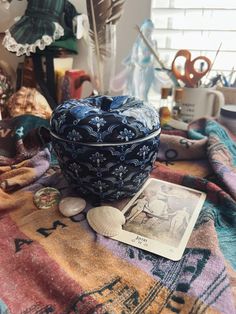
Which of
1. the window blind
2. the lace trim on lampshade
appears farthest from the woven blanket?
the window blind

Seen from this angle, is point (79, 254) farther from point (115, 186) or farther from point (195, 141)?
point (195, 141)

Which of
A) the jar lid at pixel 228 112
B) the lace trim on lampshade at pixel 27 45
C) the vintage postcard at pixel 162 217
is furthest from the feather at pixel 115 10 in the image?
the vintage postcard at pixel 162 217

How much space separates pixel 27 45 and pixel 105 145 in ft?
1.72

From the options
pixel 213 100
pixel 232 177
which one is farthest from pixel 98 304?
pixel 213 100

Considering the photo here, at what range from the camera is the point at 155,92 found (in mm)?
964

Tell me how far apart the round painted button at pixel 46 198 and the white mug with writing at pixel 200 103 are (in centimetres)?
47

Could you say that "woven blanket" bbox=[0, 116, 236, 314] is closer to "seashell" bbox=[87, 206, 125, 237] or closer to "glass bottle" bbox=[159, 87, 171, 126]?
"seashell" bbox=[87, 206, 125, 237]

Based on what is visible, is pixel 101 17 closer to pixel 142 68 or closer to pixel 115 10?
pixel 115 10

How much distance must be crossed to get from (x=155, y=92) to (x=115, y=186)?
57cm

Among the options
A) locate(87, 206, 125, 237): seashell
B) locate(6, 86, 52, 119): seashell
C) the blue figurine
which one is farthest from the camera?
the blue figurine

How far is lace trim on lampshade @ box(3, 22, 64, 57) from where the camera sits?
79 cm

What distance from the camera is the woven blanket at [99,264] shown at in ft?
1.06

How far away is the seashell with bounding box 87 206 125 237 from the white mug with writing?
1.55ft

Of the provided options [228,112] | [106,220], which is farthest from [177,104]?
[106,220]
